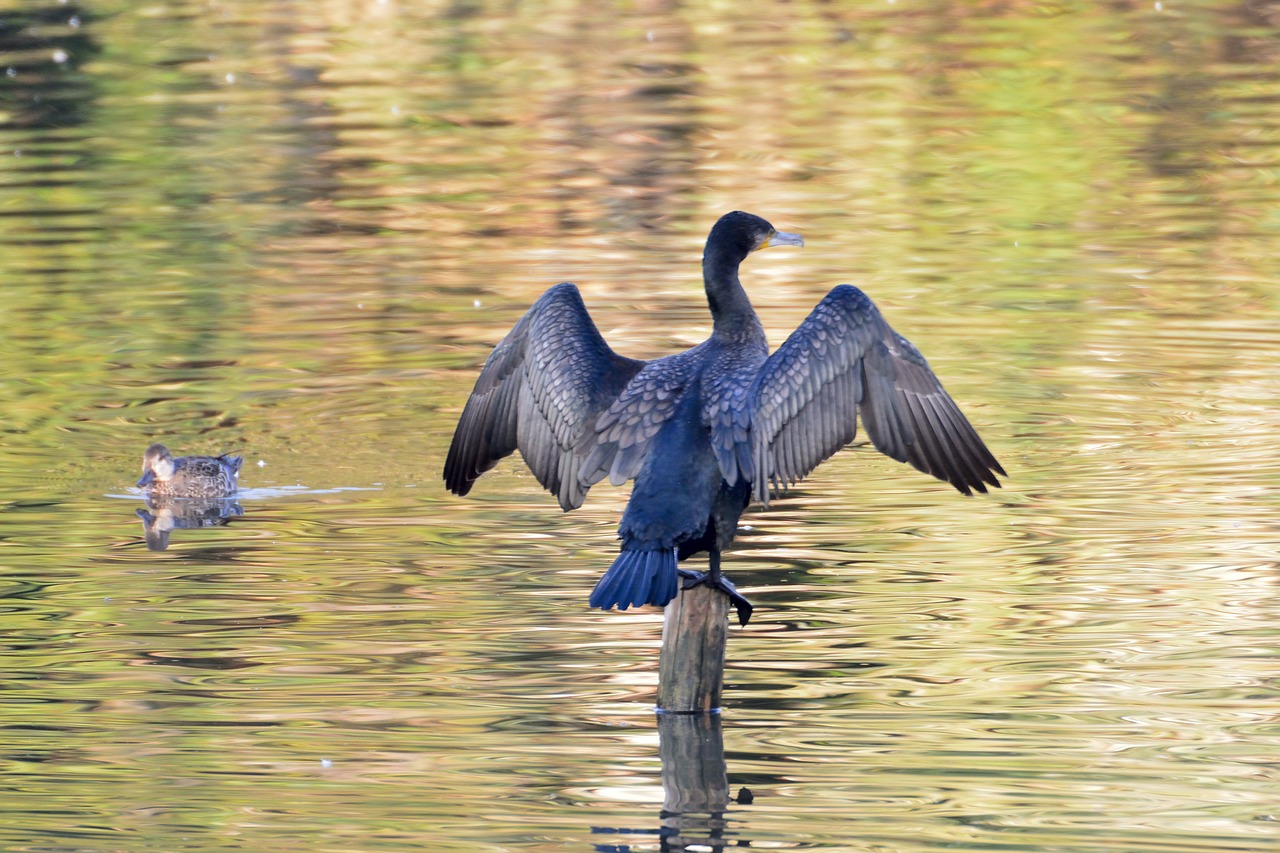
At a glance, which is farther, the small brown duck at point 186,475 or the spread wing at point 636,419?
the small brown duck at point 186,475

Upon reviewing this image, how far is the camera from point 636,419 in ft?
25.0

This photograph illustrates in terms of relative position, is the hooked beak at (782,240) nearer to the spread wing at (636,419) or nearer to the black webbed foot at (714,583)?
the spread wing at (636,419)

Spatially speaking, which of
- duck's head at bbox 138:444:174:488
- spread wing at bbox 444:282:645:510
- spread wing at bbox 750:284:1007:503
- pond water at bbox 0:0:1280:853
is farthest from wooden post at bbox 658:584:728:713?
duck's head at bbox 138:444:174:488

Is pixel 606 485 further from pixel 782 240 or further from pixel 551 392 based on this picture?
pixel 782 240

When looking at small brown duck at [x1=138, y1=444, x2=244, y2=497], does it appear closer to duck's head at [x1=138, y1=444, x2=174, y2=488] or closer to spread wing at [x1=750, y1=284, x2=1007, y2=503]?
duck's head at [x1=138, y1=444, x2=174, y2=488]

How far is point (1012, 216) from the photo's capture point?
18078 mm

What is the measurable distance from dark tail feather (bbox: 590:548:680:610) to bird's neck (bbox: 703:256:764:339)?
3.55 ft

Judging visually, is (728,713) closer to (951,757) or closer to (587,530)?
(951,757)

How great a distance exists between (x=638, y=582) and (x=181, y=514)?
475 cm

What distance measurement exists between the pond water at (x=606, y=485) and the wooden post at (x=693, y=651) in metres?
0.16

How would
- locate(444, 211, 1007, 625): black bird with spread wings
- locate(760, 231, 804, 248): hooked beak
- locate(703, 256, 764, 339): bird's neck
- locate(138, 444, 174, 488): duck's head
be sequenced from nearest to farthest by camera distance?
locate(444, 211, 1007, 625): black bird with spread wings < locate(703, 256, 764, 339): bird's neck < locate(760, 231, 804, 248): hooked beak < locate(138, 444, 174, 488): duck's head

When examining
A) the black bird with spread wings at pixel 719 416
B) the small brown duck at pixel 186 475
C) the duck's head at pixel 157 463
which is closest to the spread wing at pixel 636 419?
the black bird with spread wings at pixel 719 416

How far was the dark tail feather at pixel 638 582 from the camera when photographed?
22.4 ft

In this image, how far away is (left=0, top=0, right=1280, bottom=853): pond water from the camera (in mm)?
7129
